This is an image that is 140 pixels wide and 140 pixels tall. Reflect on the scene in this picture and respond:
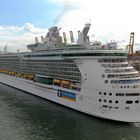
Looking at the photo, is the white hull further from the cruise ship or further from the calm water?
the calm water

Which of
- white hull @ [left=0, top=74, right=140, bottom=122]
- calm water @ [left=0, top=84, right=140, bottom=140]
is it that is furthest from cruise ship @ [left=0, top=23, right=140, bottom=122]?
calm water @ [left=0, top=84, right=140, bottom=140]

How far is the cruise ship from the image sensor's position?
1185 inches

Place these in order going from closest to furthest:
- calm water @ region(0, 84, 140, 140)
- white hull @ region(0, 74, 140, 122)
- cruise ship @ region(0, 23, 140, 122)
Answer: calm water @ region(0, 84, 140, 140) → white hull @ region(0, 74, 140, 122) → cruise ship @ region(0, 23, 140, 122)

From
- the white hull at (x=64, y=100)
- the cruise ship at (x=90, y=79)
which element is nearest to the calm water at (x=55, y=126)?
the white hull at (x=64, y=100)

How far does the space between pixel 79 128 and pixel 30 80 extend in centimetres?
2316

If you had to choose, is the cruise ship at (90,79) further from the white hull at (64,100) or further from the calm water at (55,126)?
the calm water at (55,126)

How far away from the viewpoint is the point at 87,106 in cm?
3278

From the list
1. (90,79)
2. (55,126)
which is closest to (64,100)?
(90,79)

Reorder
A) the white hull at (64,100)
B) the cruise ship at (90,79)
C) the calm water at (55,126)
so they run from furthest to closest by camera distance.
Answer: the cruise ship at (90,79), the white hull at (64,100), the calm water at (55,126)

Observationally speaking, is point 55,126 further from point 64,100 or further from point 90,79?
point 64,100

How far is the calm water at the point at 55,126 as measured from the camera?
2695 cm

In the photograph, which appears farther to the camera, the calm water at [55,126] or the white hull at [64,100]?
the white hull at [64,100]

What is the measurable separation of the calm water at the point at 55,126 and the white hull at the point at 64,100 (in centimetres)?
81

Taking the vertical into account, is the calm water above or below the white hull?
below
